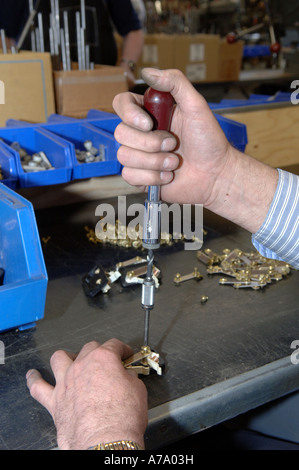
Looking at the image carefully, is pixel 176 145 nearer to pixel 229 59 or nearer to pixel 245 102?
pixel 245 102

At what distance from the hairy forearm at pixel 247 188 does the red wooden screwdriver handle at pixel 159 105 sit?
23 cm

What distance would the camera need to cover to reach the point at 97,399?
0.62 m

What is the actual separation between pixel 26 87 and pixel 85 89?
231 mm

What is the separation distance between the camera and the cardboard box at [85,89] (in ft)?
5.30

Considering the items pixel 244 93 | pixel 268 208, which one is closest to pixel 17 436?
pixel 268 208

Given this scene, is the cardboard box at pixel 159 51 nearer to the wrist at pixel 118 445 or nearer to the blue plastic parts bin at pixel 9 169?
the blue plastic parts bin at pixel 9 169

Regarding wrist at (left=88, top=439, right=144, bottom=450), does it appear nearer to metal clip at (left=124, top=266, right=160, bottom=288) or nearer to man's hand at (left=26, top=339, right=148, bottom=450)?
man's hand at (left=26, top=339, right=148, bottom=450)

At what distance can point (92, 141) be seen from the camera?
1.26 m

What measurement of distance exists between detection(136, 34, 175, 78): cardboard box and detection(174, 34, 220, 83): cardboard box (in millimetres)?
52

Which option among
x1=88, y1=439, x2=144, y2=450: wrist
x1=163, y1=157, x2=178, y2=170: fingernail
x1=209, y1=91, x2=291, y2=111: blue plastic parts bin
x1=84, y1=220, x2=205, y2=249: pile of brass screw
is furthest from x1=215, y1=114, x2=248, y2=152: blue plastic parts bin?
x1=88, y1=439, x2=144, y2=450: wrist

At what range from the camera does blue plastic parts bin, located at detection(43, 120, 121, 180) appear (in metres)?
1.14

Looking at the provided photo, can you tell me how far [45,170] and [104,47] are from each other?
73.7 inches

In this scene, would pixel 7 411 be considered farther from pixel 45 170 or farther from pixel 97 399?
pixel 45 170

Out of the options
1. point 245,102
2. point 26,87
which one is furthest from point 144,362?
point 245,102
